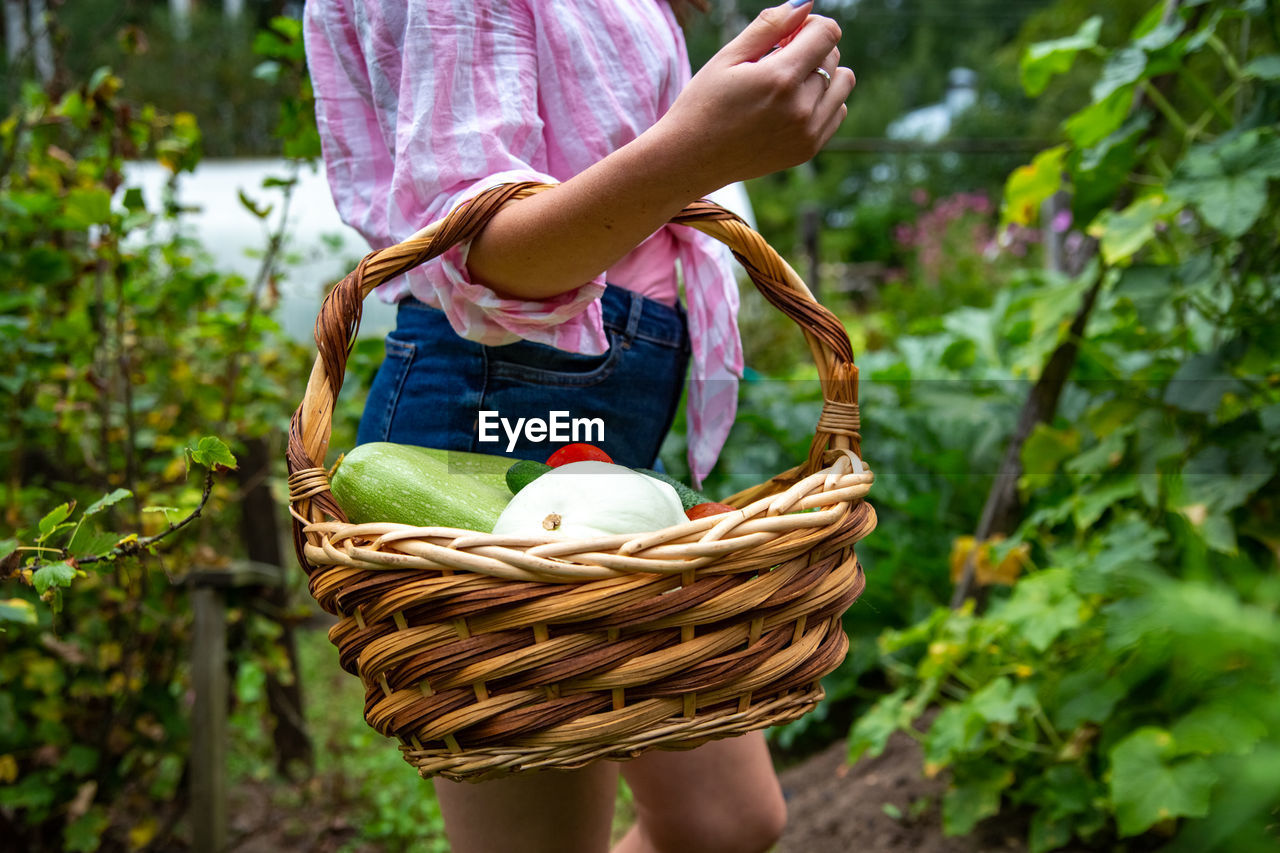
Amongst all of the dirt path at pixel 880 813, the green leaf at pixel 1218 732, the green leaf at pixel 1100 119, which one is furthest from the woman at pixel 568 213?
the green leaf at pixel 1100 119

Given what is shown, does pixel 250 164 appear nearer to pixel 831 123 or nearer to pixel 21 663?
pixel 21 663

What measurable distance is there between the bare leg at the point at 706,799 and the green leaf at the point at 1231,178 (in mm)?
1178

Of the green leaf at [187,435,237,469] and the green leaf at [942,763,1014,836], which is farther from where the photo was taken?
the green leaf at [942,763,1014,836]

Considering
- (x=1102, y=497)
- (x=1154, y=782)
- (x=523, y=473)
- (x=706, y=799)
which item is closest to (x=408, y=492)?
(x=523, y=473)

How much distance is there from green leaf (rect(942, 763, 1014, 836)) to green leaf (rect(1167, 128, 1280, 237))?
108 centimetres

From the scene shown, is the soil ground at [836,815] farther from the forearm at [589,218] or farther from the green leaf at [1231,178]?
the forearm at [589,218]

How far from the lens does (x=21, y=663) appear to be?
1712 mm

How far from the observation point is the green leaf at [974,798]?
5.99 feet

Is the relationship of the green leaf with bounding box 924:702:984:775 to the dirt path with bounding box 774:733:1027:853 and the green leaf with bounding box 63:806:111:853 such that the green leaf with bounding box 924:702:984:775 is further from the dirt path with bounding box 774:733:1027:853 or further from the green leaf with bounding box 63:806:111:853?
the green leaf with bounding box 63:806:111:853

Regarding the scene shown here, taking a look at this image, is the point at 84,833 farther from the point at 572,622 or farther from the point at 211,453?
the point at 572,622

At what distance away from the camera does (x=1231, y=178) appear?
64.5 inches

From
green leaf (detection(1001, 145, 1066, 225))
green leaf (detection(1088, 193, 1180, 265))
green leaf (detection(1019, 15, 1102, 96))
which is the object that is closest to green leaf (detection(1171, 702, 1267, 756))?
green leaf (detection(1088, 193, 1180, 265))

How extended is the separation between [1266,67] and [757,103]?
4.25 ft

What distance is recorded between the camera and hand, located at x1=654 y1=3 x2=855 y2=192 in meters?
0.75
